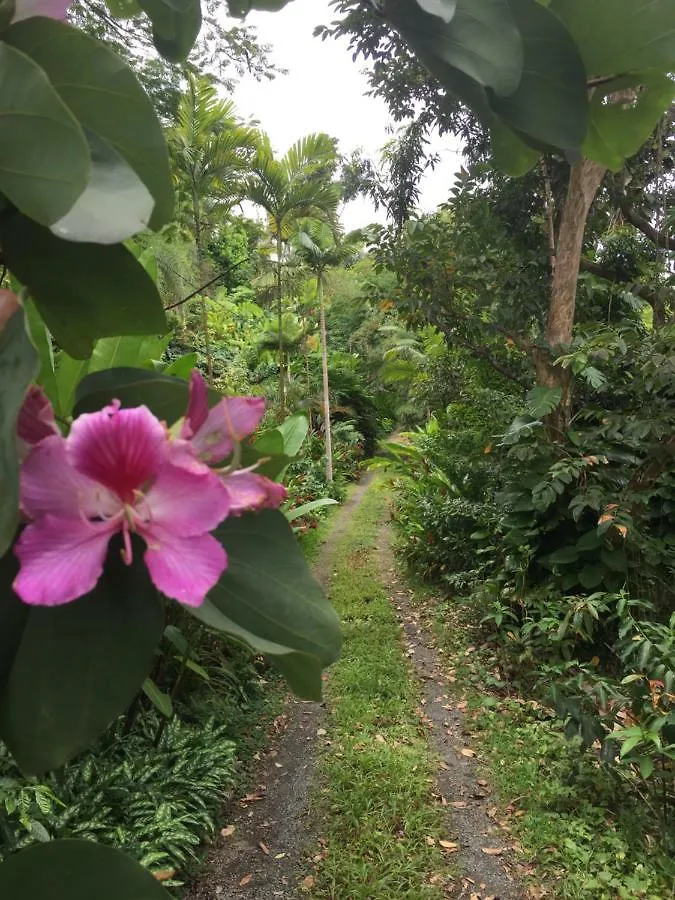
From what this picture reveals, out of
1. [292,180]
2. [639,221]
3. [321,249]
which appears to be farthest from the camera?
[321,249]

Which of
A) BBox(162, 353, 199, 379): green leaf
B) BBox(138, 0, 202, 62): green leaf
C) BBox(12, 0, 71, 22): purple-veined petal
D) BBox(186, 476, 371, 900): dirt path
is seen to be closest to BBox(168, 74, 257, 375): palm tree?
BBox(186, 476, 371, 900): dirt path

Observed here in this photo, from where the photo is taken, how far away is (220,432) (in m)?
A: 0.19

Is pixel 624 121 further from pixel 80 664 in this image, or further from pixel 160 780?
pixel 160 780

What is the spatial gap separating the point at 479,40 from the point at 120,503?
0.22 m

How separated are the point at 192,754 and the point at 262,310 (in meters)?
9.97

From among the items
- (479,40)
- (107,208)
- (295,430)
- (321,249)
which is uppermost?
(321,249)

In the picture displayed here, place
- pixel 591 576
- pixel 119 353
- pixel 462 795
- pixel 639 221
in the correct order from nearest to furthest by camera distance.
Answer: pixel 119 353
pixel 462 795
pixel 591 576
pixel 639 221

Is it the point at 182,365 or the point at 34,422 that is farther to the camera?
the point at 182,365

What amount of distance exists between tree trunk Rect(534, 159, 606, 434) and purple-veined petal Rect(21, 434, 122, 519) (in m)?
3.56

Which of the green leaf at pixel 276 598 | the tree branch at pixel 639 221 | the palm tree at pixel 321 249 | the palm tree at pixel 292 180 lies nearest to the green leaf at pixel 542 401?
the tree branch at pixel 639 221

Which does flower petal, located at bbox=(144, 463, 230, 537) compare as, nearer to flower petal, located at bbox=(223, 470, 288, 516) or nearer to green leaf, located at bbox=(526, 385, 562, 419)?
flower petal, located at bbox=(223, 470, 288, 516)

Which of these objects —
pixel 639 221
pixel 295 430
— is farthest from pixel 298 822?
pixel 639 221

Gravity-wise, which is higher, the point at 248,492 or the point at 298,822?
the point at 248,492

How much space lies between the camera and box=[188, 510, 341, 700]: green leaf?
0.65 ft
